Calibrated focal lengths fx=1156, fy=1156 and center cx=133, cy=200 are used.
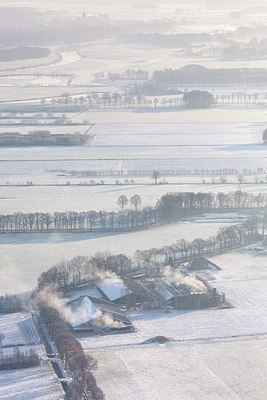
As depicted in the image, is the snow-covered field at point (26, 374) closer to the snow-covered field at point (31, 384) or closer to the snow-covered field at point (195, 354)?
the snow-covered field at point (31, 384)

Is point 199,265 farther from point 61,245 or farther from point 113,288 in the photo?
point 61,245

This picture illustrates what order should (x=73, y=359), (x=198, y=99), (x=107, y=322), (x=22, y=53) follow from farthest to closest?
(x=22, y=53), (x=198, y=99), (x=107, y=322), (x=73, y=359)

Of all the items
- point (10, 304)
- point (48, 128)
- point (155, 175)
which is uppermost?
point (48, 128)

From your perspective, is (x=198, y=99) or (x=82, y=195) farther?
(x=198, y=99)

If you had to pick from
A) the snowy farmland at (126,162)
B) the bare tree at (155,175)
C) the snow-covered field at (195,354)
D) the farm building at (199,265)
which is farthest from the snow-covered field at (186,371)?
the bare tree at (155,175)

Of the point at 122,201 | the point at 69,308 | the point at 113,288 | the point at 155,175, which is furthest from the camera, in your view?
the point at 155,175

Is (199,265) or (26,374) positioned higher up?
(199,265)

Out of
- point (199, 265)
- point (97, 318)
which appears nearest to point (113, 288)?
point (97, 318)

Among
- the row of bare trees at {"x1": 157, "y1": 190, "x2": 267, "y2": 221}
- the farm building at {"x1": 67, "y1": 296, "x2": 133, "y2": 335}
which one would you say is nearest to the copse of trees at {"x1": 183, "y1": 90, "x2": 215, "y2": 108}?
the row of bare trees at {"x1": 157, "y1": 190, "x2": 267, "y2": 221}
